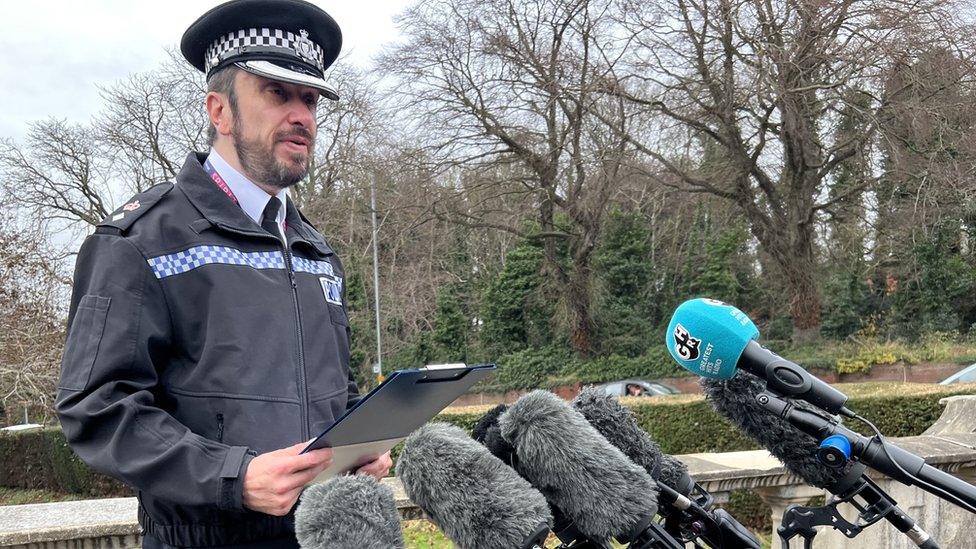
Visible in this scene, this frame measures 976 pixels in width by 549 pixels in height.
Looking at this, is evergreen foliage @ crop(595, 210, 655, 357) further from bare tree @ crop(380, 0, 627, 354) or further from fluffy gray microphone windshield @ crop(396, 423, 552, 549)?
fluffy gray microphone windshield @ crop(396, 423, 552, 549)

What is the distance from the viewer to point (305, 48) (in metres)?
2.19

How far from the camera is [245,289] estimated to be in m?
1.96

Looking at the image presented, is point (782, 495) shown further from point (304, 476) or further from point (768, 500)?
point (304, 476)

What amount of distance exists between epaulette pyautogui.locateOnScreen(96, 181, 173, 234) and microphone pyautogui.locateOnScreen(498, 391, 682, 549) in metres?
0.96

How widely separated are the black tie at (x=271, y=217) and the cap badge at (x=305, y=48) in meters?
0.37

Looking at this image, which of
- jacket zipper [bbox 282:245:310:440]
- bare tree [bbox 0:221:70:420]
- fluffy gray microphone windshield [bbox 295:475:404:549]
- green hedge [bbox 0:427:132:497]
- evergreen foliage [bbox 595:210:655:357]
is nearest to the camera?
fluffy gray microphone windshield [bbox 295:475:404:549]

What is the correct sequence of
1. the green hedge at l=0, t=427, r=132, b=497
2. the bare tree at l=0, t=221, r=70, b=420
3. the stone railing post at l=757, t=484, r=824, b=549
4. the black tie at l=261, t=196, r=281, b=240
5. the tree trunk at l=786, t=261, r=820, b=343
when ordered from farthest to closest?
the tree trunk at l=786, t=261, r=820, b=343 < the green hedge at l=0, t=427, r=132, b=497 < the bare tree at l=0, t=221, r=70, b=420 < the stone railing post at l=757, t=484, r=824, b=549 < the black tie at l=261, t=196, r=281, b=240

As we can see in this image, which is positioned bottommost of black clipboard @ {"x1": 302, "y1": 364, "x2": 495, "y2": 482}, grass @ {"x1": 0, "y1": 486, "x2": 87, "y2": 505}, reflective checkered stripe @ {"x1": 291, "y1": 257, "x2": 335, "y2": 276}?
grass @ {"x1": 0, "y1": 486, "x2": 87, "y2": 505}

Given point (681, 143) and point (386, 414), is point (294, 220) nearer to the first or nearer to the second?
point (386, 414)

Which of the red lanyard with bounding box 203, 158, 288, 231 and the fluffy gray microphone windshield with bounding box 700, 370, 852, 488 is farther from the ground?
the red lanyard with bounding box 203, 158, 288, 231

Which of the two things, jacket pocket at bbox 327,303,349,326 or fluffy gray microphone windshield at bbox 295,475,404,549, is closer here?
fluffy gray microphone windshield at bbox 295,475,404,549

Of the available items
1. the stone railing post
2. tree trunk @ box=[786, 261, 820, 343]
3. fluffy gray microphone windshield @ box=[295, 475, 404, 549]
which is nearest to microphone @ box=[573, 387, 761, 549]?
fluffy gray microphone windshield @ box=[295, 475, 404, 549]

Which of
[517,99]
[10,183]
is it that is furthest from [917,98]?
[10,183]

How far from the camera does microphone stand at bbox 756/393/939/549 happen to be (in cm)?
187
